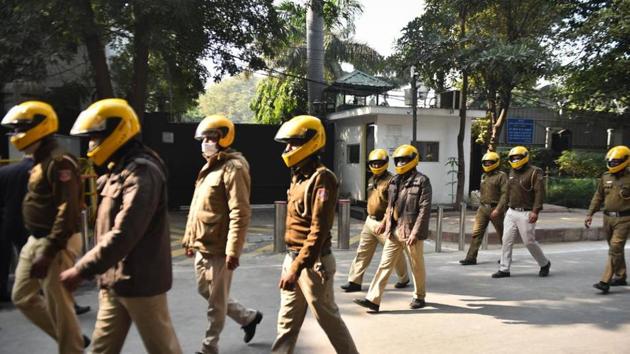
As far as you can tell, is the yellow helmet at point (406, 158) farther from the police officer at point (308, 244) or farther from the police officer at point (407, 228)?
the police officer at point (308, 244)

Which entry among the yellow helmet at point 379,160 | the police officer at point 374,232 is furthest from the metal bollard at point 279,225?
the yellow helmet at point 379,160

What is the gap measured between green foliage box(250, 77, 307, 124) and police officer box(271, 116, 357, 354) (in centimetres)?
1853

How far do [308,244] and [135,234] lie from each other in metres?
1.13

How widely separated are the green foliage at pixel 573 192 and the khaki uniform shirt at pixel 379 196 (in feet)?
41.2

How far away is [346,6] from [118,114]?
18450mm

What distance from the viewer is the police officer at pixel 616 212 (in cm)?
623

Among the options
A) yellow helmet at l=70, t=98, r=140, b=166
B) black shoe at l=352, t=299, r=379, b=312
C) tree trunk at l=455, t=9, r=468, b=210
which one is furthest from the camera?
tree trunk at l=455, t=9, r=468, b=210

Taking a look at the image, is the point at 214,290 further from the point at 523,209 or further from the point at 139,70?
the point at 139,70

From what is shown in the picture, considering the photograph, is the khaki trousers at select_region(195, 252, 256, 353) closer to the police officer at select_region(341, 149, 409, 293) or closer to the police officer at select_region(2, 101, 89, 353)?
the police officer at select_region(2, 101, 89, 353)

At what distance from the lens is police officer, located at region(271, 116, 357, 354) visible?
331cm

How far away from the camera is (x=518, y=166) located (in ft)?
23.4

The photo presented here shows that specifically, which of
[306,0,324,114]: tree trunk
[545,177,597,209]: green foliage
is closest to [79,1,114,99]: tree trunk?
[306,0,324,114]: tree trunk

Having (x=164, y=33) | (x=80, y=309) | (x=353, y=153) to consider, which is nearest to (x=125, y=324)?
(x=80, y=309)

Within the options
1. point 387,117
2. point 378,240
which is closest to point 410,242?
point 378,240
